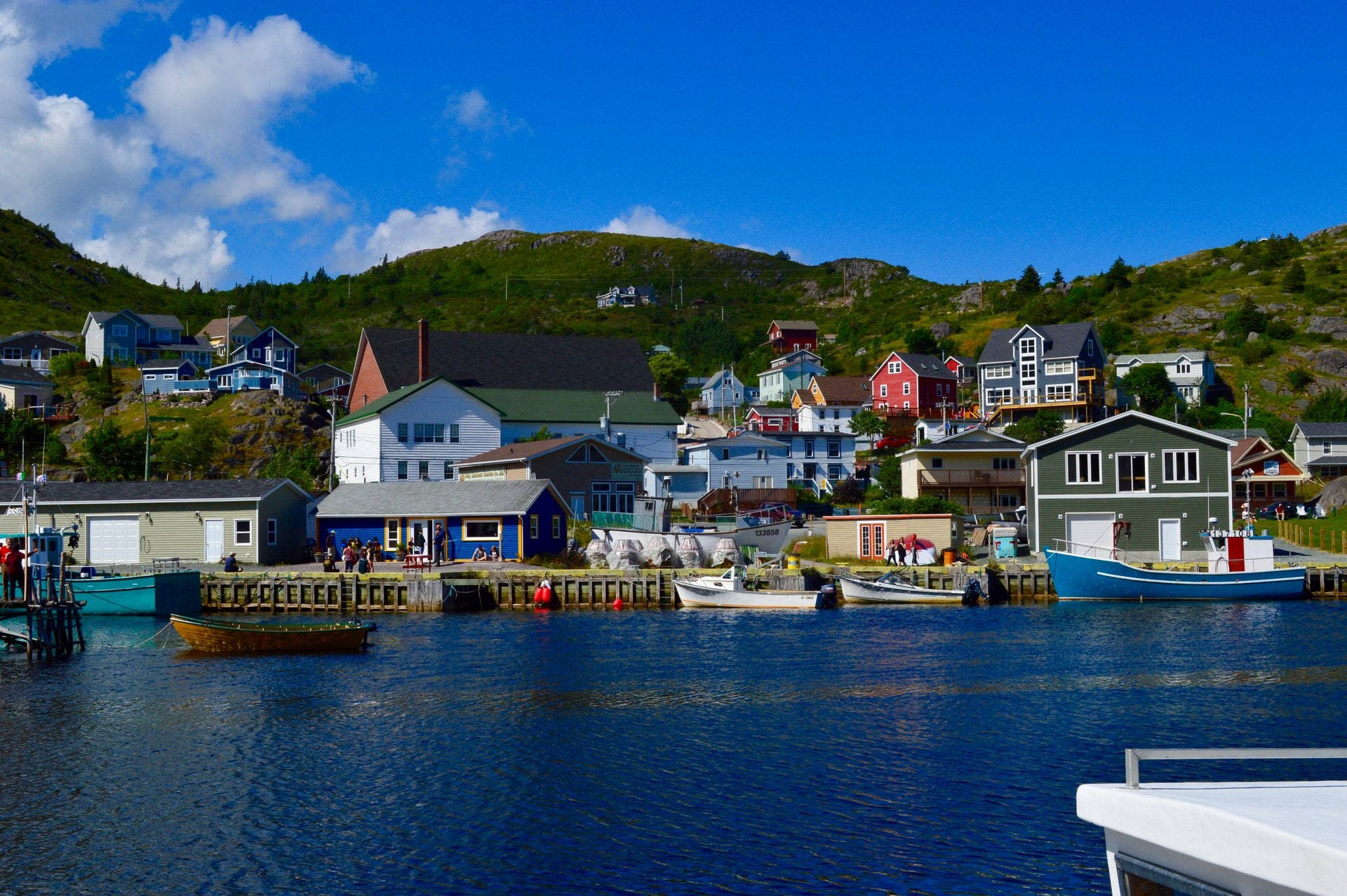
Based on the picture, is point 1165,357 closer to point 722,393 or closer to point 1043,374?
point 1043,374

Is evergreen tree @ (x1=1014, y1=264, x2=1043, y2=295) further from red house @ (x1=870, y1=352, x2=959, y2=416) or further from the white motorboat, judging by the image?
the white motorboat

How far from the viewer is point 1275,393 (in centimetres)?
12912

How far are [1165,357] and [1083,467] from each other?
81.9m

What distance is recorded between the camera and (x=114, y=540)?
6125 cm

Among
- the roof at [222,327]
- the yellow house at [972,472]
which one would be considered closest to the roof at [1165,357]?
the yellow house at [972,472]

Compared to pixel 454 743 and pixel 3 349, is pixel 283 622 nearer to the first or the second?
pixel 454 743

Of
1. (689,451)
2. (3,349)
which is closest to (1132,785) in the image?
(689,451)

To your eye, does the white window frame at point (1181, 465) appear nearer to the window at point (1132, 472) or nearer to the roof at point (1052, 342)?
the window at point (1132, 472)

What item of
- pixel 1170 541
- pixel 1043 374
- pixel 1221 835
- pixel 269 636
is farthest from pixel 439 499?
pixel 1043 374

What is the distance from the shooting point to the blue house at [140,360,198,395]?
120 m

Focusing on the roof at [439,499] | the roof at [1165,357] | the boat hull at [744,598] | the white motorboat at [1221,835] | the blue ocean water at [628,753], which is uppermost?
the roof at [1165,357]

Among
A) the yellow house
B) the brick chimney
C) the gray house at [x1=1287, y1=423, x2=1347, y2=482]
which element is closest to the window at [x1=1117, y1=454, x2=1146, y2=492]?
the yellow house

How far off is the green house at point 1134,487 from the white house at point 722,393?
93.4 m

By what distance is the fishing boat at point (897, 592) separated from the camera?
53.9 m
